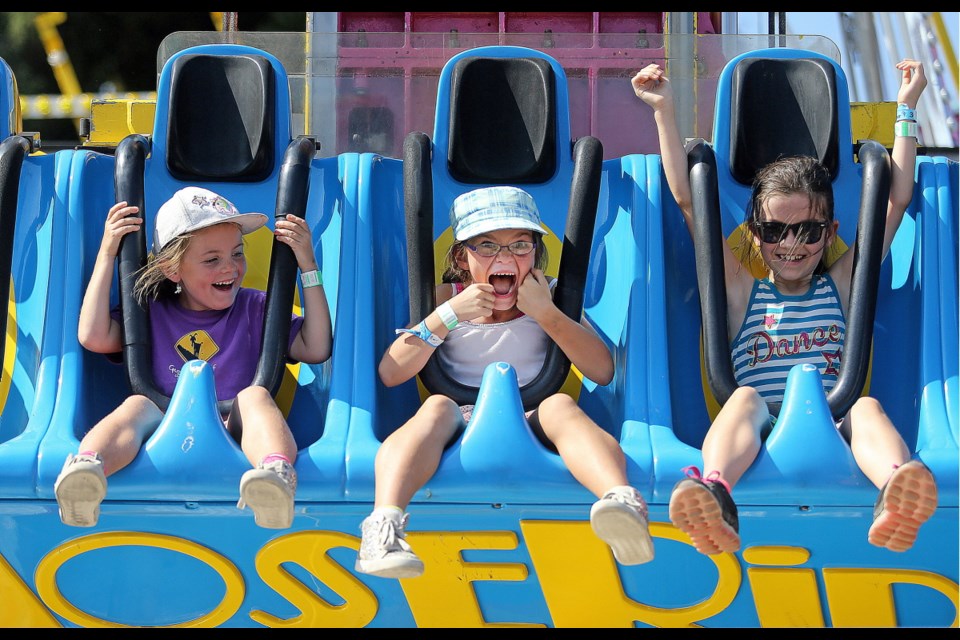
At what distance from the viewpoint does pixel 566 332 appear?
116 inches

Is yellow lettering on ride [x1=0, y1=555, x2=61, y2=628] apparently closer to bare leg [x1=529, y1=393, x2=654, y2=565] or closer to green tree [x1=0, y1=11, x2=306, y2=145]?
bare leg [x1=529, y1=393, x2=654, y2=565]

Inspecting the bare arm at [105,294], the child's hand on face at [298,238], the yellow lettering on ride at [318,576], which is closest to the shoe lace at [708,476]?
the yellow lettering on ride at [318,576]

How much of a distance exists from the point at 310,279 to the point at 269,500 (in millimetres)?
708

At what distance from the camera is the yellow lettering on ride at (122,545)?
275 centimetres

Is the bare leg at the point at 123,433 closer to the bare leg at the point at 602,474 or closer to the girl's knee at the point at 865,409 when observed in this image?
the bare leg at the point at 602,474

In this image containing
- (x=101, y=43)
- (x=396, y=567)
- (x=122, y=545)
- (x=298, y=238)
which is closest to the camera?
(x=396, y=567)

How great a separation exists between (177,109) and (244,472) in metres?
1.22

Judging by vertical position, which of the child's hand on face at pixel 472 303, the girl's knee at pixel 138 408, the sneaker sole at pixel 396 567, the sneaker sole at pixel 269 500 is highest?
the child's hand on face at pixel 472 303

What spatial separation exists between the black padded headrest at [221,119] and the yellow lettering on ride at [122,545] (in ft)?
3.57

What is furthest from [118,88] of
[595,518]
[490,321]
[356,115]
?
[595,518]

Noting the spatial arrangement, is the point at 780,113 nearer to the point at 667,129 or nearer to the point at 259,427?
the point at 667,129

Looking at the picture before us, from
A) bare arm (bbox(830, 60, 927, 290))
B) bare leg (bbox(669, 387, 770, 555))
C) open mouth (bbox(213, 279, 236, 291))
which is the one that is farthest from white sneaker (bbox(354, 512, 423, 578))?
bare arm (bbox(830, 60, 927, 290))

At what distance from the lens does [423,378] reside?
3031 mm

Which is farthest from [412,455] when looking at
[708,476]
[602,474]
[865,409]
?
[865,409]
